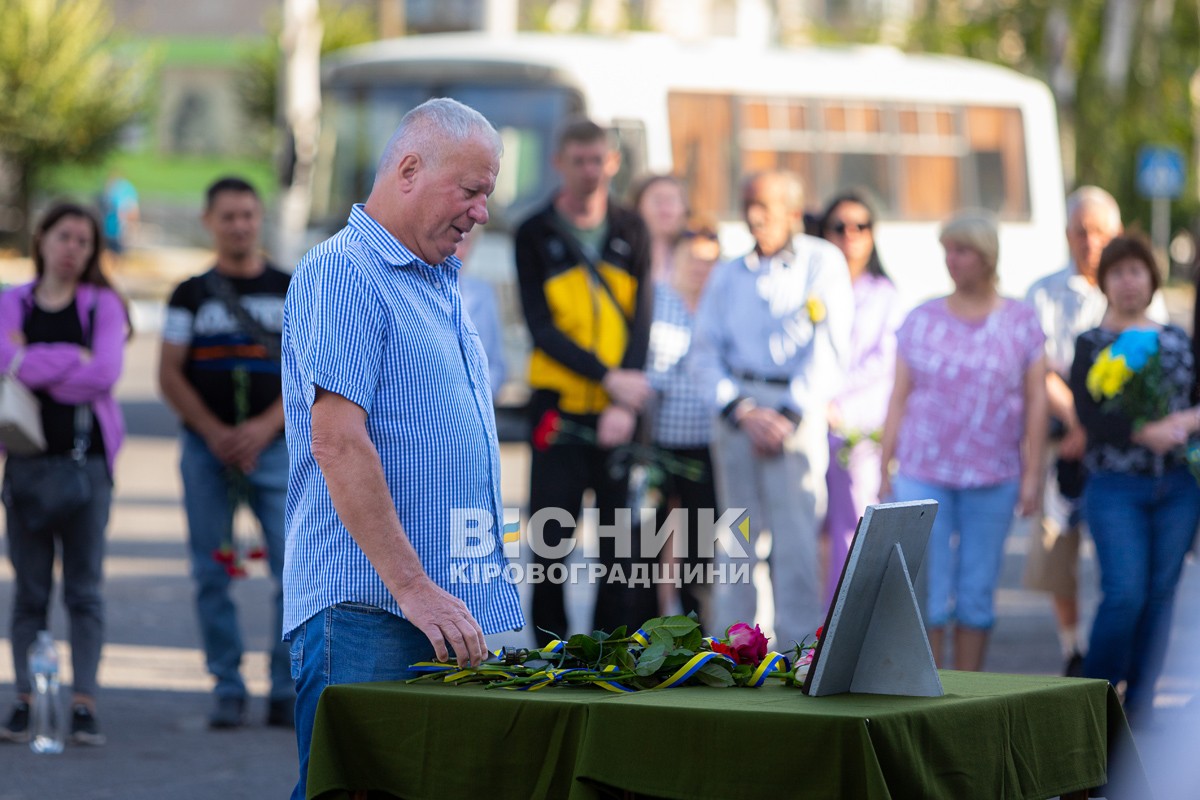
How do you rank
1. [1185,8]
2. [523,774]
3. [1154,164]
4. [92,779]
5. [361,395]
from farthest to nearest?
[1185,8] < [1154,164] < [92,779] < [361,395] < [523,774]

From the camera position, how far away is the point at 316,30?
38281 millimetres

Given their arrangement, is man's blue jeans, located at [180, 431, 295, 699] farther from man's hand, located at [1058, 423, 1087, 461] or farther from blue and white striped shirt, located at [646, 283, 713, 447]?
man's hand, located at [1058, 423, 1087, 461]

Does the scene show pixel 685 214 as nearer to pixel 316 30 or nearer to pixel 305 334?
pixel 305 334

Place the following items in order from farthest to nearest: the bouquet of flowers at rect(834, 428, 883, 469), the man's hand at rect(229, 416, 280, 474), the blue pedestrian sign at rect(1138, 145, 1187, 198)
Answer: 1. the blue pedestrian sign at rect(1138, 145, 1187, 198)
2. the bouquet of flowers at rect(834, 428, 883, 469)
3. the man's hand at rect(229, 416, 280, 474)

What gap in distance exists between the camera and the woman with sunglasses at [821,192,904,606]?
9.48 metres

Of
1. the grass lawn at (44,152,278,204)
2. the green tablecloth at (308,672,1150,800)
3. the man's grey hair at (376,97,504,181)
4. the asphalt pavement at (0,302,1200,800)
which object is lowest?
the asphalt pavement at (0,302,1200,800)

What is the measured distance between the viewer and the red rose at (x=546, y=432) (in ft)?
28.0

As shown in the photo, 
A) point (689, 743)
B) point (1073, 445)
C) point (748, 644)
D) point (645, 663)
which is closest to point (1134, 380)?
point (1073, 445)

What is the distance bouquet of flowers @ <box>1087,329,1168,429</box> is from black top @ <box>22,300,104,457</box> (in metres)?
4.09

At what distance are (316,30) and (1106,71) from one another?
50.5ft

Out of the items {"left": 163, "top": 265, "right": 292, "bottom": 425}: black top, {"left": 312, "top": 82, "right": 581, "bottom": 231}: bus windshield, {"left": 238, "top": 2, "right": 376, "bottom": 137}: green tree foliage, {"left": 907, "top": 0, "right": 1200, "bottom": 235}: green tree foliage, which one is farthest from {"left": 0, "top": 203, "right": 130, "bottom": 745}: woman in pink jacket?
{"left": 238, "top": 2, "right": 376, "bottom": 137}: green tree foliage

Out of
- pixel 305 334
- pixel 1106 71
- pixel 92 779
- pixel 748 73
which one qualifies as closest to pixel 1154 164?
pixel 1106 71

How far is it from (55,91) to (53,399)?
33.5 meters

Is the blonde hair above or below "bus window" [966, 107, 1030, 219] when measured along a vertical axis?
below
